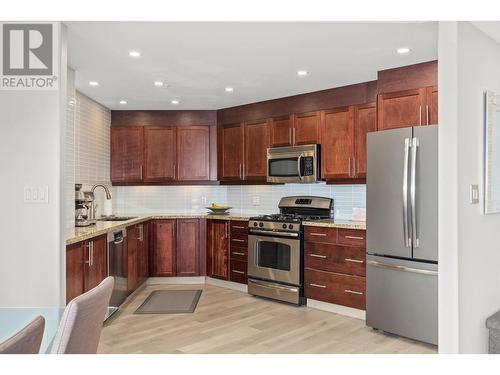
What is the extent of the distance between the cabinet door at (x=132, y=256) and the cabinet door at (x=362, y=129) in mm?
2545

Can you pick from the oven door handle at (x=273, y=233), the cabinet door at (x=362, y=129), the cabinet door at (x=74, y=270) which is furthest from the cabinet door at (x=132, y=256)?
the cabinet door at (x=362, y=129)

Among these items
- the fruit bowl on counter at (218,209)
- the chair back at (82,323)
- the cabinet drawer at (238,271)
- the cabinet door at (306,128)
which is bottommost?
the cabinet drawer at (238,271)

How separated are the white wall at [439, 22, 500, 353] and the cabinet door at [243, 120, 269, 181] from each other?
2895 mm

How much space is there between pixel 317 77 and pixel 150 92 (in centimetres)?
191

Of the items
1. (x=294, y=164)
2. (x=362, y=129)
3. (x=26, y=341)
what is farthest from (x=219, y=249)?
(x=26, y=341)

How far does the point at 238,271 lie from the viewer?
542 centimetres

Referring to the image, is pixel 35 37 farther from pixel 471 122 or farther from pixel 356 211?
pixel 356 211

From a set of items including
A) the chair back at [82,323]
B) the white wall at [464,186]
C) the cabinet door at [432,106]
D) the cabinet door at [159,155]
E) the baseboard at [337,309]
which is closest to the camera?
the chair back at [82,323]

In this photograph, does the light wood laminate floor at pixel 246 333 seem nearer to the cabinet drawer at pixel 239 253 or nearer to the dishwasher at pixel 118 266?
the dishwasher at pixel 118 266

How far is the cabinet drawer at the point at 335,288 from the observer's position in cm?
415

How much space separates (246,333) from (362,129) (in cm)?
234

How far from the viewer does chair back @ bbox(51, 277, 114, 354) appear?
3.88 feet

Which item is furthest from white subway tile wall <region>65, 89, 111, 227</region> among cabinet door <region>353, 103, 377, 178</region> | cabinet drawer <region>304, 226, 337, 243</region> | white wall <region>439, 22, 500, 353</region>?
white wall <region>439, 22, 500, 353</region>
